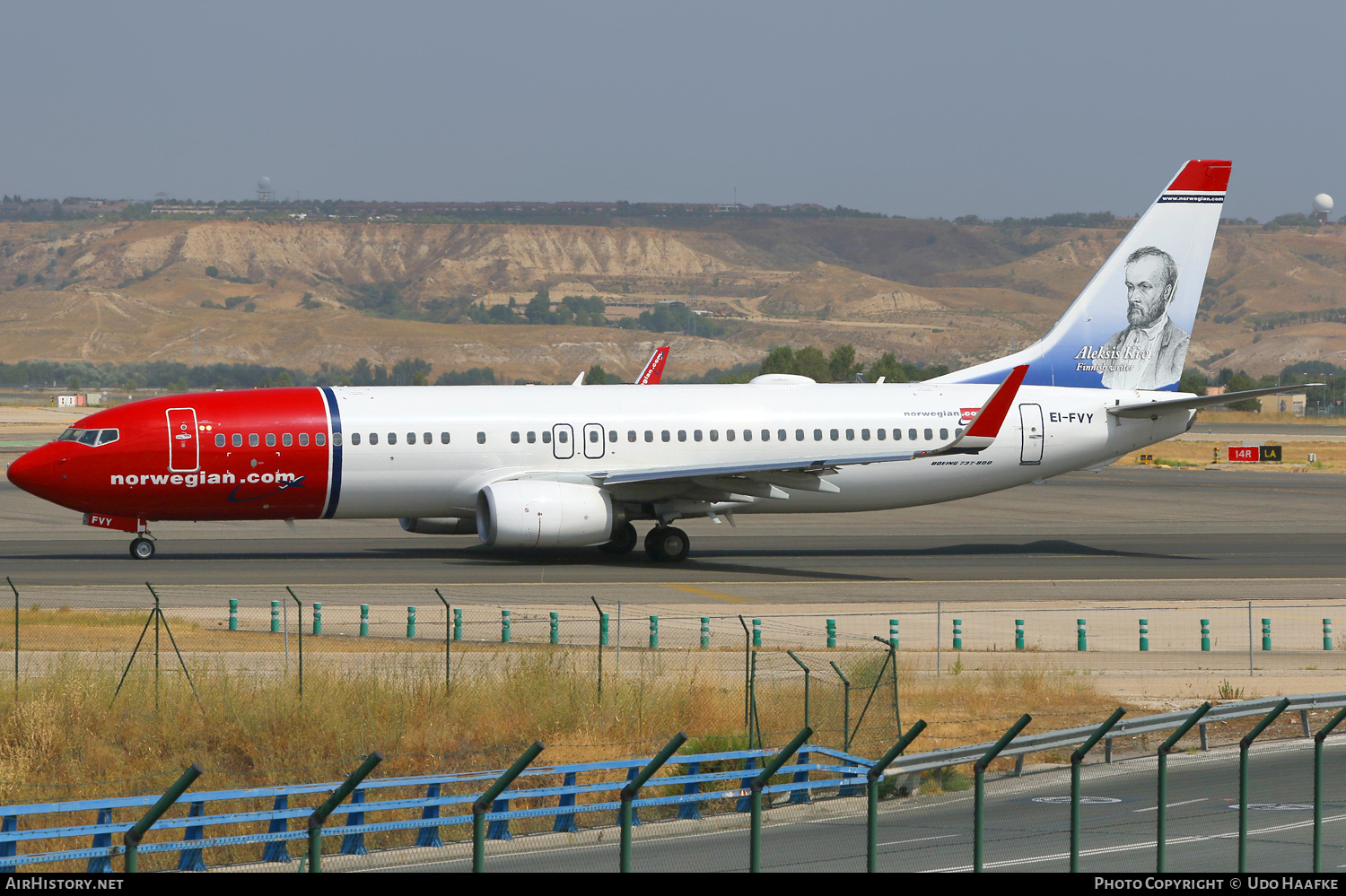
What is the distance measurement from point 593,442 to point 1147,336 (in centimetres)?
1658

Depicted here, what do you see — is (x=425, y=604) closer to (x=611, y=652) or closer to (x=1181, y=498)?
(x=611, y=652)

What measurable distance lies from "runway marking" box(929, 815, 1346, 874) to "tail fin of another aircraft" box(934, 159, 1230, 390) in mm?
28731

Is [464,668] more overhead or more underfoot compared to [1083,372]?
more underfoot

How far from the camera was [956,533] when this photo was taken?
49.6 metres

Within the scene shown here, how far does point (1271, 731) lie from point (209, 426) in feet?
82.4

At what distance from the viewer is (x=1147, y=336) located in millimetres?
44469

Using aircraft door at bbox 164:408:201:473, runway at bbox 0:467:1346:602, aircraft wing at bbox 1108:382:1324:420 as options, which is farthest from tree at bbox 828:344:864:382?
aircraft door at bbox 164:408:201:473

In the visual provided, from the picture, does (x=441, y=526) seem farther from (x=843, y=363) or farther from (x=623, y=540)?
(x=843, y=363)

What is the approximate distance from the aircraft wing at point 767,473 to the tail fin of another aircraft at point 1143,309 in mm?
5566

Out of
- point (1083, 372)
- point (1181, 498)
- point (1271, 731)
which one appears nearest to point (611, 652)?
point (1271, 731)

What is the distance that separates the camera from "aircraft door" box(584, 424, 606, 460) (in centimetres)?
3953

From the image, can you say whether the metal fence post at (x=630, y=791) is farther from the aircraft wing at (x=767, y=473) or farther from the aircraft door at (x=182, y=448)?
the aircraft door at (x=182, y=448)

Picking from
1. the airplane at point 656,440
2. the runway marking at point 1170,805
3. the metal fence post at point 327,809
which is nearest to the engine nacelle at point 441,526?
the airplane at point 656,440

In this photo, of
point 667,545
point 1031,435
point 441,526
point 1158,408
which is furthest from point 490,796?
point 1158,408
